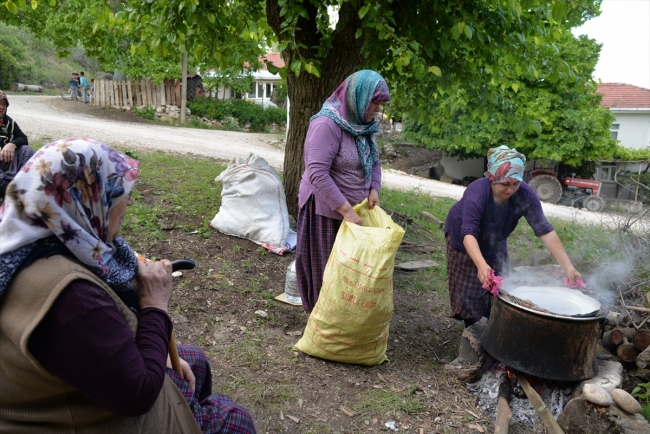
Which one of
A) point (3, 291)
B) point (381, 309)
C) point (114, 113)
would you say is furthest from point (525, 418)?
point (114, 113)

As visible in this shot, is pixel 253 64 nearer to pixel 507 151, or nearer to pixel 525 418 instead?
pixel 507 151

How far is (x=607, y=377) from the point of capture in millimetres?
3125

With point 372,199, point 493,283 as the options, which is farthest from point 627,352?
point 372,199

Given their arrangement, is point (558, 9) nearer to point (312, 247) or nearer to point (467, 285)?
point (467, 285)

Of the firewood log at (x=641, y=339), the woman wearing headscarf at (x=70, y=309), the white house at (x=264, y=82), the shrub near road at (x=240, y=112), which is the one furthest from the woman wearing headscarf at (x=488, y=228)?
the white house at (x=264, y=82)

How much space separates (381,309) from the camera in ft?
10.7

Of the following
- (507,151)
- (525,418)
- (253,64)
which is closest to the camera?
(525,418)

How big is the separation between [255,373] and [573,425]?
6.60 feet

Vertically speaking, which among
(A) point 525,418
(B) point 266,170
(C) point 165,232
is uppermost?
(B) point 266,170

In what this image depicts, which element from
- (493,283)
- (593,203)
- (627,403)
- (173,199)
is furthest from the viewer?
(593,203)

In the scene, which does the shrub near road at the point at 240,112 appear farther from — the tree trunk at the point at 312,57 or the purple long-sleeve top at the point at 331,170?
the purple long-sleeve top at the point at 331,170

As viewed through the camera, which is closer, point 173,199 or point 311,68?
point 311,68

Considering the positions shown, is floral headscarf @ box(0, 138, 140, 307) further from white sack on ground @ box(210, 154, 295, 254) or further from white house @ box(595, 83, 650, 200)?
white house @ box(595, 83, 650, 200)

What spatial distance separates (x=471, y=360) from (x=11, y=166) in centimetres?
497
